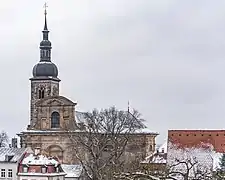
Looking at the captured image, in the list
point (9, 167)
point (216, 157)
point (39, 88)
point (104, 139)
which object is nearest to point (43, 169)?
point (9, 167)

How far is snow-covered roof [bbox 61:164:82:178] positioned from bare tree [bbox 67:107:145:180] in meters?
1.61

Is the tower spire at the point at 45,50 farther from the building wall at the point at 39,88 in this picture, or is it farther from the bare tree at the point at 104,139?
the bare tree at the point at 104,139

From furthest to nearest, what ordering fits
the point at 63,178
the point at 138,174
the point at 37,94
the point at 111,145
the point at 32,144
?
1. the point at 37,94
2. the point at 32,144
3. the point at 63,178
4. the point at 111,145
5. the point at 138,174

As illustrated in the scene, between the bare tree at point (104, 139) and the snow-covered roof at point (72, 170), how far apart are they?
5.29 feet

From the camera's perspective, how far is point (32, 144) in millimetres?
62500

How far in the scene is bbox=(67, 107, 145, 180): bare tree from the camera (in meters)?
39.8

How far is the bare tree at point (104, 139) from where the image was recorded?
39772mm

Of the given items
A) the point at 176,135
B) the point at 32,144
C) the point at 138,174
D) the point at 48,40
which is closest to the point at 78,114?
the point at 32,144

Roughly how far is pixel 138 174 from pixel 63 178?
43609mm

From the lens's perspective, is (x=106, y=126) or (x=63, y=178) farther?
(x=63, y=178)

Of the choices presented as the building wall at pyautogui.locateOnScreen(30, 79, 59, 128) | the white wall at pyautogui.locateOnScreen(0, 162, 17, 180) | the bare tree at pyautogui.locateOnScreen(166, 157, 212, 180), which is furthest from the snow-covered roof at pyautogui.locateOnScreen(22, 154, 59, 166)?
the bare tree at pyautogui.locateOnScreen(166, 157, 212, 180)

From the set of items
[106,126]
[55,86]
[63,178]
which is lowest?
[63,178]

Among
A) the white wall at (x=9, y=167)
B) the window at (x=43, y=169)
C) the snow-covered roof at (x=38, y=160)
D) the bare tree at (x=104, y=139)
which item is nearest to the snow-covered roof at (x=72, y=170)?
the bare tree at (x=104, y=139)

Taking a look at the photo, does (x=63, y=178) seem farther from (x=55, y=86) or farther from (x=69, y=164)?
(x=55, y=86)
